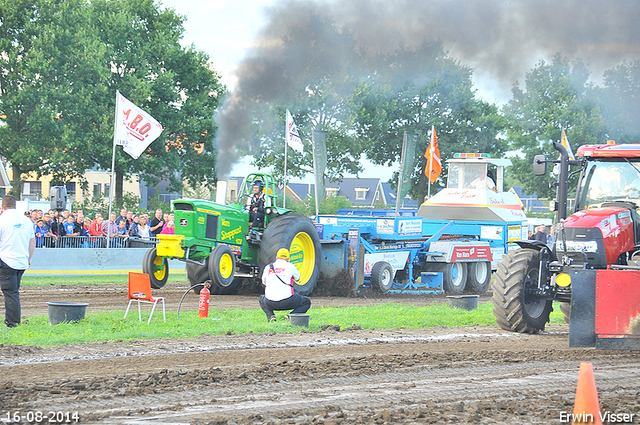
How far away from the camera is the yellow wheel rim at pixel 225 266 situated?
13.5 meters

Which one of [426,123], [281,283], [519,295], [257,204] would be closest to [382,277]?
[257,204]

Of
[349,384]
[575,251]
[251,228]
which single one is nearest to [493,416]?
[349,384]

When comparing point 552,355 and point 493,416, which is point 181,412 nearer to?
point 493,416

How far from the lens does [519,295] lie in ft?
33.6

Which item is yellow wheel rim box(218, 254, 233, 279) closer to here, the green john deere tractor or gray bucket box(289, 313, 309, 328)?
the green john deere tractor

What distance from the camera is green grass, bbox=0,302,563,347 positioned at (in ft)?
31.0

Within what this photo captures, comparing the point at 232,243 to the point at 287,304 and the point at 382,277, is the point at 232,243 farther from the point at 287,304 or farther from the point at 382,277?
the point at 382,277

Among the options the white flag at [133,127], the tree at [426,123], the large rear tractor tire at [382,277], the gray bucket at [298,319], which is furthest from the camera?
the tree at [426,123]

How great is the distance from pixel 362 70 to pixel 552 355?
12.6 meters

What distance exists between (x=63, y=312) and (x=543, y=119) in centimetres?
3745

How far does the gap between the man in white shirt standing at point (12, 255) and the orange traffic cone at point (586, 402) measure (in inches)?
298

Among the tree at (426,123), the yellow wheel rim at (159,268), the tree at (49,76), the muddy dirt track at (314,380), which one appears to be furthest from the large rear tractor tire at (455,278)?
the tree at (49,76)

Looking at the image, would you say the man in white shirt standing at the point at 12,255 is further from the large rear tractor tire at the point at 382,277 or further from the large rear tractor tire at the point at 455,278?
the large rear tractor tire at the point at 455,278

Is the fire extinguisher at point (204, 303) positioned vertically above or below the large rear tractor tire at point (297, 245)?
below
